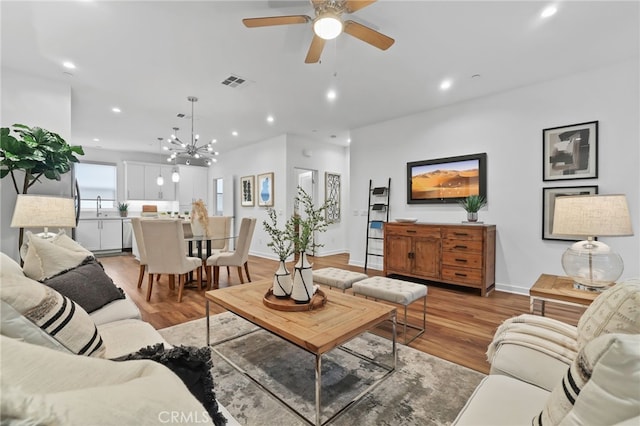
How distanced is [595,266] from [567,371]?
169 cm

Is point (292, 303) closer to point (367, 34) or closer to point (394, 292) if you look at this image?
point (394, 292)

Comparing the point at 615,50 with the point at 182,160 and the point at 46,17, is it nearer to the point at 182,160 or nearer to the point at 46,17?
the point at 46,17

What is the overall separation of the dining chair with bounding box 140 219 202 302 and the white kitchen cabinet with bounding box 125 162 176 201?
17.8ft

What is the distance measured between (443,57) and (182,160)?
783 centimetres

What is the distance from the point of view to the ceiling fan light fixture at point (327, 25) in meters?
1.98

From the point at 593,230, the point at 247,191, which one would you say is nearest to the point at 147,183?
the point at 247,191

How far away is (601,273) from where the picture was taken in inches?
75.7

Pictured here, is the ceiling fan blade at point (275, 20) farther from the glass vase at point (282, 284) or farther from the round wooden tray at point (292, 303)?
the round wooden tray at point (292, 303)

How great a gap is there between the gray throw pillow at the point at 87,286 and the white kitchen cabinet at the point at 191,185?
22.4 ft

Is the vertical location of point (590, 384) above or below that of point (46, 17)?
below

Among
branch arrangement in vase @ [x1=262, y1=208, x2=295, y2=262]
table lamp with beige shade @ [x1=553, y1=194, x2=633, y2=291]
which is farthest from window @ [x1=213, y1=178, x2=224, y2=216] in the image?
table lamp with beige shade @ [x1=553, y1=194, x2=633, y2=291]

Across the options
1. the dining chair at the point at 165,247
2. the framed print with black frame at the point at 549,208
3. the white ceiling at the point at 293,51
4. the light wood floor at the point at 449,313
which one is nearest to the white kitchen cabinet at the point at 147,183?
the white ceiling at the point at 293,51

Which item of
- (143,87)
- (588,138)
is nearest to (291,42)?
(143,87)

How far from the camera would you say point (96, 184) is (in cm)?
761
